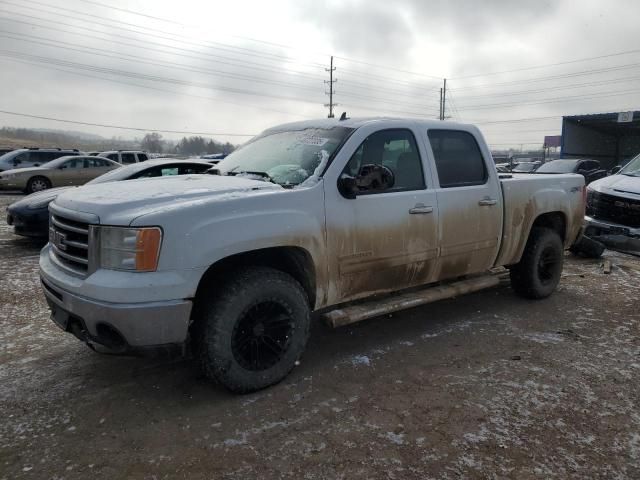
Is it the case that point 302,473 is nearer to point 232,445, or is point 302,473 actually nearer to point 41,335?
point 232,445

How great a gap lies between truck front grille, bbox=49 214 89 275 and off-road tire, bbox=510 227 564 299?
4.35 m

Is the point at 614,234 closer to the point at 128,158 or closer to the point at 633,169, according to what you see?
the point at 633,169

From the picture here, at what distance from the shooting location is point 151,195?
3180 millimetres

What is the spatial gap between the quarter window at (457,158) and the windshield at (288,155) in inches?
38.3

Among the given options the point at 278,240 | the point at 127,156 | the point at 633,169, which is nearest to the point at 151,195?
→ the point at 278,240

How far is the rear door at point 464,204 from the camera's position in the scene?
4.32m

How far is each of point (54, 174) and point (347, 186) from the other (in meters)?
16.2

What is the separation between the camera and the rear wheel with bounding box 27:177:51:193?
650 inches

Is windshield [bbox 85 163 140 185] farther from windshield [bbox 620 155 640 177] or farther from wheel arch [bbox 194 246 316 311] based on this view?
windshield [bbox 620 155 640 177]

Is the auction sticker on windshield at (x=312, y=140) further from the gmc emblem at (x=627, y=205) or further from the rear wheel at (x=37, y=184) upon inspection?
the rear wheel at (x=37, y=184)

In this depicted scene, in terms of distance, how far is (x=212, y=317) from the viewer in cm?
309

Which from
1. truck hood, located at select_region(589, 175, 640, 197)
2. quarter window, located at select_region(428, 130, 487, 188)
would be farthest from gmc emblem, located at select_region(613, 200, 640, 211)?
quarter window, located at select_region(428, 130, 487, 188)

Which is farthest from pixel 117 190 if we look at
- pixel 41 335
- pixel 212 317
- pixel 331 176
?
pixel 41 335

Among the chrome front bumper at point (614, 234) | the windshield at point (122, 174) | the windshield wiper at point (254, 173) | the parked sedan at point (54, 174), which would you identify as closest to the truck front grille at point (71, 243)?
the windshield wiper at point (254, 173)
